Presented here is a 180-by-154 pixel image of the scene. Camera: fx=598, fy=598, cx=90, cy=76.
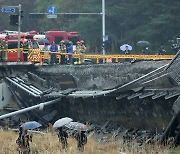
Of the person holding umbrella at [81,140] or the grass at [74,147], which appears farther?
the grass at [74,147]

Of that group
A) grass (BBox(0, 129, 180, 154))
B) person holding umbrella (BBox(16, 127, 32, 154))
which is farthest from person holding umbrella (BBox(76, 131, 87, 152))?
person holding umbrella (BBox(16, 127, 32, 154))

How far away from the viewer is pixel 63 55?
31297 millimetres

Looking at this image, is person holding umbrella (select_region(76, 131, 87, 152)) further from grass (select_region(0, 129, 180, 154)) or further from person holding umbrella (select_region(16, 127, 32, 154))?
person holding umbrella (select_region(16, 127, 32, 154))

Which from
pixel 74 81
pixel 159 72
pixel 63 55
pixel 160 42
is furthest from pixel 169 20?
pixel 159 72

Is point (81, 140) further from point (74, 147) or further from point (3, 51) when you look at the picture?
point (3, 51)

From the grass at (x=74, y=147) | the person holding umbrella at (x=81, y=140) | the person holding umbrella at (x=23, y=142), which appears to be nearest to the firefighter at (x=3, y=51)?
the grass at (x=74, y=147)

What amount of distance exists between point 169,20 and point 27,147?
127 feet

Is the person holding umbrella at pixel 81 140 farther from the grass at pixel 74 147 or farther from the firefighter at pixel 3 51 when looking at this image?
the firefighter at pixel 3 51

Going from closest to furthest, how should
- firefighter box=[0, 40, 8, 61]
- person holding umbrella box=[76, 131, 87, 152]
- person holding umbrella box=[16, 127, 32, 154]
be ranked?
person holding umbrella box=[76, 131, 87, 152], person holding umbrella box=[16, 127, 32, 154], firefighter box=[0, 40, 8, 61]

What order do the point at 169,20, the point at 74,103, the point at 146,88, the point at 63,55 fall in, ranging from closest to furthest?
the point at 146,88, the point at 74,103, the point at 63,55, the point at 169,20

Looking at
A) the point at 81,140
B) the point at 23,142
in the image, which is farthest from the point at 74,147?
the point at 23,142

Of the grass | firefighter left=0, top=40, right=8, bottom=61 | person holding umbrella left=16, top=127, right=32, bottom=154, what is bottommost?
the grass

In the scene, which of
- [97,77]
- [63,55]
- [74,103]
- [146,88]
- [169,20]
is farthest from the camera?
[169,20]

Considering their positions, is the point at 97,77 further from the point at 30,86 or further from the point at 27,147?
the point at 27,147
